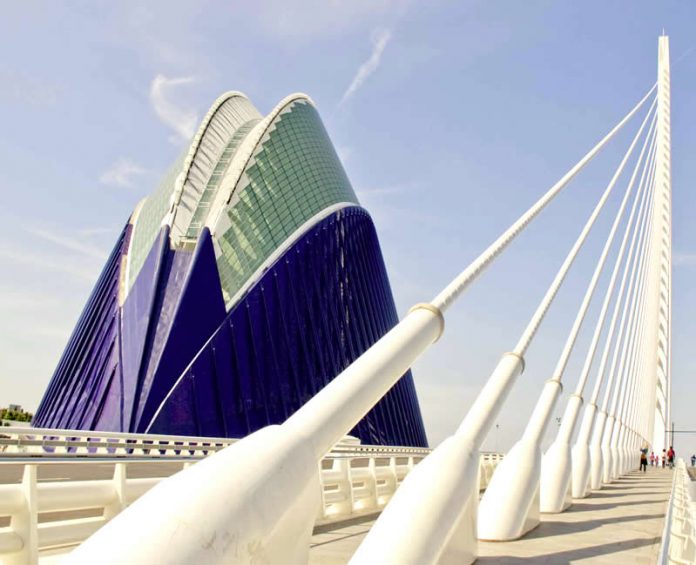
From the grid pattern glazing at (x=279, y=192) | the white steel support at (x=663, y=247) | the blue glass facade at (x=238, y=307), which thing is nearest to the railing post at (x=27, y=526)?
the blue glass facade at (x=238, y=307)

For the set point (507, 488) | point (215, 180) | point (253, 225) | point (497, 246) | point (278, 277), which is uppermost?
point (215, 180)

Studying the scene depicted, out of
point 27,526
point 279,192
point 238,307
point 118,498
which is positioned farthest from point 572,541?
point 279,192

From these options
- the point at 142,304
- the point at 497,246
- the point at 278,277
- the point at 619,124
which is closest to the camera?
the point at 497,246

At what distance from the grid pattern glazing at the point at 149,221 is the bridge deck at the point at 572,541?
3104cm

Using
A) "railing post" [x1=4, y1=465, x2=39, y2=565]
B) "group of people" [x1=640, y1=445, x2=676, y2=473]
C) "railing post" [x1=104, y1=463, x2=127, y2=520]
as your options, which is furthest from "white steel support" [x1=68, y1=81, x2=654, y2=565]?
"group of people" [x1=640, y1=445, x2=676, y2=473]

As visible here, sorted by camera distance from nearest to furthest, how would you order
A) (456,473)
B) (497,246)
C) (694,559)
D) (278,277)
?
1. (456,473)
2. (694,559)
3. (497,246)
4. (278,277)

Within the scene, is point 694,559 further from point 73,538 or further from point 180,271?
point 180,271

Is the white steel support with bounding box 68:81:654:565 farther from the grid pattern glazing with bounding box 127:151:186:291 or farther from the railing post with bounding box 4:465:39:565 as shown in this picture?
the grid pattern glazing with bounding box 127:151:186:291

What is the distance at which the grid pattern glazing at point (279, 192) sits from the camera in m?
40.9

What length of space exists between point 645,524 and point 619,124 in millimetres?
10139

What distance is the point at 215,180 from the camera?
44406mm

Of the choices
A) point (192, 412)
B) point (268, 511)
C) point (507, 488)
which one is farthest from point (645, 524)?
point (192, 412)

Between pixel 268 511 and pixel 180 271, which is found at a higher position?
pixel 180 271

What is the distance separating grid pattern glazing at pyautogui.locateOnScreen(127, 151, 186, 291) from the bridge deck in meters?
31.0
